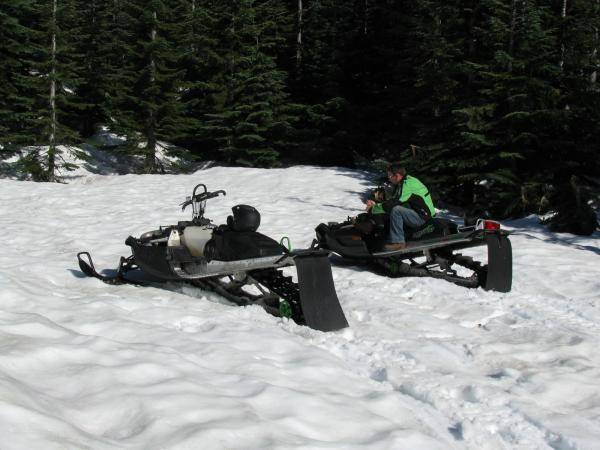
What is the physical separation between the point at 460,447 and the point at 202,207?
4.43 m

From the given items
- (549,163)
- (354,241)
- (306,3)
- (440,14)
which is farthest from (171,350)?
(306,3)

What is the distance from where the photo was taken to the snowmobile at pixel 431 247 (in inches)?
275

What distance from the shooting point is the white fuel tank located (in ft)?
21.6

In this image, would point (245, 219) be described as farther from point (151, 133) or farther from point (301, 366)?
point (151, 133)

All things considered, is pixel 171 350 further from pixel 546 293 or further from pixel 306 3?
pixel 306 3

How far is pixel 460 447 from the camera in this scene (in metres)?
3.21

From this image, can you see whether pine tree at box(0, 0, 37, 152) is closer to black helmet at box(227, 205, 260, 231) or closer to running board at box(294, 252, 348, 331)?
black helmet at box(227, 205, 260, 231)

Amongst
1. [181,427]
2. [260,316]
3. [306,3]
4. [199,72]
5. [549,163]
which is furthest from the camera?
[306,3]

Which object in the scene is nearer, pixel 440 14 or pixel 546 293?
pixel 546 293

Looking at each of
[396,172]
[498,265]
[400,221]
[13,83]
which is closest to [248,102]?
[13,83]

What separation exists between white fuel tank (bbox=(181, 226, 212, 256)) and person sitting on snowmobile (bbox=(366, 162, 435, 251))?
2548mm

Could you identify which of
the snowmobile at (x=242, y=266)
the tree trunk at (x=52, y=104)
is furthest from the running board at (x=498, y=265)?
the tree trunk at (x=52, y=104)

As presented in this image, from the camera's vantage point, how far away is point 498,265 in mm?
6945

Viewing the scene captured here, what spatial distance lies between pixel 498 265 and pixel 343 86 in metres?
21.3
